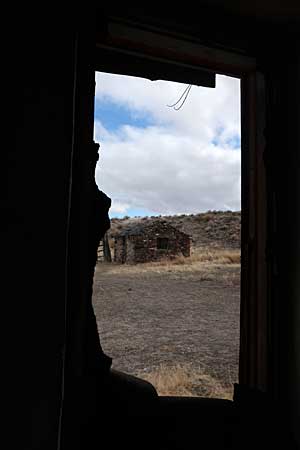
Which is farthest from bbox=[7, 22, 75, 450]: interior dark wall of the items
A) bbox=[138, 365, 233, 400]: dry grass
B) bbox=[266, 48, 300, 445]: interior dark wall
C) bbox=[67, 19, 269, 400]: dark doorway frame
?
bbox=[138, 365, 233, 400]: dry grass

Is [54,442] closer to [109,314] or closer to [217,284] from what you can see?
[109,314]

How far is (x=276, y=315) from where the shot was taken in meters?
1.52

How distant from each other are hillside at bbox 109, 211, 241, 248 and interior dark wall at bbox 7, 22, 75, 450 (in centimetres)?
1475

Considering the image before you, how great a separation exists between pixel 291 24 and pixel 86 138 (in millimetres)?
1182

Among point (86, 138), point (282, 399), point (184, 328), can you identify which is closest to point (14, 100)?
point (86, 138)

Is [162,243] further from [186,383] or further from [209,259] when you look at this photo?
[186,383]

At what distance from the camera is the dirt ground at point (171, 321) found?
3.61 meters

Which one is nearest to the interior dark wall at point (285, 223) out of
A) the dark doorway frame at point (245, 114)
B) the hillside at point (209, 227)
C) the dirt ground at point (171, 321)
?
the dark doorway frame at point (245, 114)

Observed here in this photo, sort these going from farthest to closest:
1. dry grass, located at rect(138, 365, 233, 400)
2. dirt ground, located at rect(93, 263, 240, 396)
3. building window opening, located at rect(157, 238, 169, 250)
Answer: building window opening, located at rect(157, 238, 169, 250)
dirt ground, located at rect(93, 263, 240, 396)
dry grass, located at rect(138, 365, 233, 400)

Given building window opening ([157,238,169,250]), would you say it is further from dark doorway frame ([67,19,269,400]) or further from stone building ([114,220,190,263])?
dark doorway frame ([67,19,269,400])

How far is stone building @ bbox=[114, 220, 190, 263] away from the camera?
13445 mm

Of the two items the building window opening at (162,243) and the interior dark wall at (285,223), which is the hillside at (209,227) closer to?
the building window opening at (162,243)

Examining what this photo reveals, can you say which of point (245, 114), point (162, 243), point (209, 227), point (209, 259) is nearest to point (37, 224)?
point (245, 114)

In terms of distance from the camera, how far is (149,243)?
13.6 m
